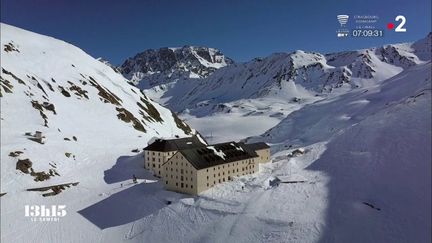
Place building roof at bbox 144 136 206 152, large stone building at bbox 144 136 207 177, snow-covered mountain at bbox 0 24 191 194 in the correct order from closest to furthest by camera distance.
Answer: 1. snow-covered mountain at bbox 0 24 191 194
2. large stone building at bbox 144 136 207 177
3. building roof at bbox 144 136 206 152

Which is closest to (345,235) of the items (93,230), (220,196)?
(220,196)

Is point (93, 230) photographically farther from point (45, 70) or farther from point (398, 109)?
point (45, 70)

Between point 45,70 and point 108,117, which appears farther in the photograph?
point 45,70

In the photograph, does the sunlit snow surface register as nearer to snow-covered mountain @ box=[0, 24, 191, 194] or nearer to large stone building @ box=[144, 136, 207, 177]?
snow-covered mountain @ box=[0, 24, 191, 194]

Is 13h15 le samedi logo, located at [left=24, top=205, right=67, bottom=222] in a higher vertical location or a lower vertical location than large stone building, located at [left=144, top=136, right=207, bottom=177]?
lower

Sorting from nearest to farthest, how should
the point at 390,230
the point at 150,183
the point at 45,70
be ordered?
the point at 390,230, the point at 150,183, the point at 45,70

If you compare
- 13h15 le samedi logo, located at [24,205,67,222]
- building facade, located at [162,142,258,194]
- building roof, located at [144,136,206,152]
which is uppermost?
building roof, located at [144,136,206,152]

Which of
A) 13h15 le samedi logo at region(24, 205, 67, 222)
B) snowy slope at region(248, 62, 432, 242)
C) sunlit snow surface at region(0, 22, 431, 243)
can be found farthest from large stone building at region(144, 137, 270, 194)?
13h15 le samedi logo at region(24, 205, 67, 222)
